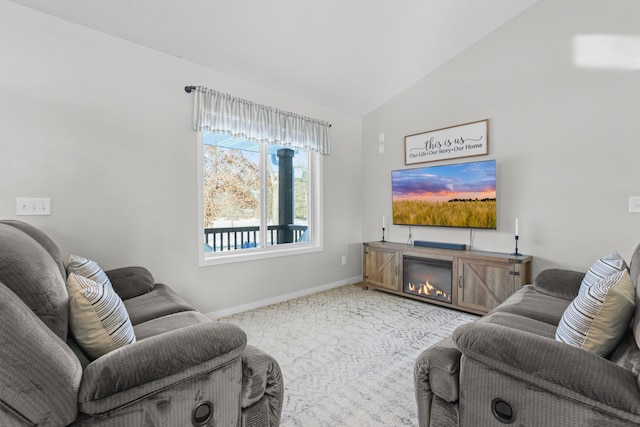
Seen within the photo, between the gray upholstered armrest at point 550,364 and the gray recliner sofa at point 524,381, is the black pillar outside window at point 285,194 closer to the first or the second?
the gray recliner sofa at point 524,381

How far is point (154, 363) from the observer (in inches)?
42.4

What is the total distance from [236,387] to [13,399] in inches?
26.9

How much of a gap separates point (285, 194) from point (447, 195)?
1945 millimetres

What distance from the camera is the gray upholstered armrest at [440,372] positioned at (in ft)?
4.29

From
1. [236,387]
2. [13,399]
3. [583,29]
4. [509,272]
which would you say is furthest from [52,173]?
[583,29]

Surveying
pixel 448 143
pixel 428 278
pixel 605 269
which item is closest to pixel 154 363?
pixel 605 269

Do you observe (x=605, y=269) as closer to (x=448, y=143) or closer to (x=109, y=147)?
(x=448, y=143)

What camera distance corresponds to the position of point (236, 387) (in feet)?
4.12

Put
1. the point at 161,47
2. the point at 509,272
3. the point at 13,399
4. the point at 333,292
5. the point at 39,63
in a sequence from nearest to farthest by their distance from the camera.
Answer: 1. the point at 13,399
2. the point at 39,63
3. the point at 161,47
4. the point at 509,272
5. the point at 333,292

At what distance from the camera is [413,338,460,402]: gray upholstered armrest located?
1.31 m

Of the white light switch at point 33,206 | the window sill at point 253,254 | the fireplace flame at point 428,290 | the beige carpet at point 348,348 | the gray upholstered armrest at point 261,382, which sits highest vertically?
the white light switch at point 33,206

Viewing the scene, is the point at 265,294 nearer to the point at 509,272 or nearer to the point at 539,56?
the point at 509,272

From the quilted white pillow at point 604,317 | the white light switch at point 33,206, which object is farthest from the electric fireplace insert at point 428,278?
the white light switch at point 33,206

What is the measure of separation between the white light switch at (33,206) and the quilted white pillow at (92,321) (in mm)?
1428
